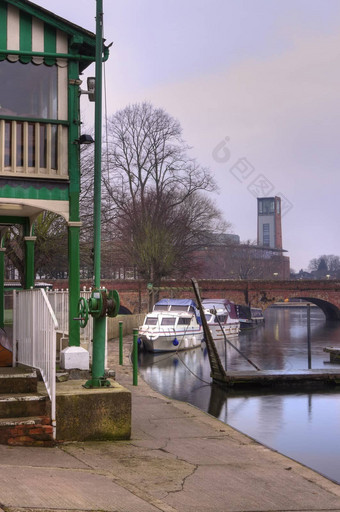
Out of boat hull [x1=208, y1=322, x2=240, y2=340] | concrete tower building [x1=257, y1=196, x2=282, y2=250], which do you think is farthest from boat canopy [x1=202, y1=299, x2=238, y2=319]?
concrete tower building [x1=257, y1=196, x2=282, y2=250]

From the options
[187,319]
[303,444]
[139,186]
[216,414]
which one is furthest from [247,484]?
[139,186]

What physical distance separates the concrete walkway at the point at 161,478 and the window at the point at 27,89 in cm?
530

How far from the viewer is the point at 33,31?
1088 cm

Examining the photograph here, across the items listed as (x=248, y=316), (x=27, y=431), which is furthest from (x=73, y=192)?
(x=248, y=316)

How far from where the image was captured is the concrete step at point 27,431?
839cm

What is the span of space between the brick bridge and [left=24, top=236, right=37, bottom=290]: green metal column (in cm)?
4734

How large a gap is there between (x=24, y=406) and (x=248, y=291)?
6214 centimetres

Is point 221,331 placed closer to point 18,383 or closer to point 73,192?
point 73,192

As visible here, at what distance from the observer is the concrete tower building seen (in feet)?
586

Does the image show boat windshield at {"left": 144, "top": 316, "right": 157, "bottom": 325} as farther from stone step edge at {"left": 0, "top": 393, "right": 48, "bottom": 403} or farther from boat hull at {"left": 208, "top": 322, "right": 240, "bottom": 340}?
stone step edge at {"left": 0, "top": 393, "right": 48, "bottom": 403}

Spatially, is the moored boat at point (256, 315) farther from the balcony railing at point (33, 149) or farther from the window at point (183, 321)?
the balcony railing at point (33, 149)

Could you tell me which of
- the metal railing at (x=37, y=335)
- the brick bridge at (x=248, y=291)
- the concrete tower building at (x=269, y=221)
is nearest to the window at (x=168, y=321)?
the brick bridge at (x=248, y=291)

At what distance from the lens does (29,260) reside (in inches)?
538

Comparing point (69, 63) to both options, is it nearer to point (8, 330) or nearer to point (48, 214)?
point (8, 330)
